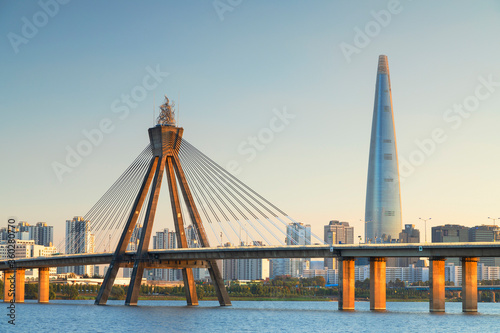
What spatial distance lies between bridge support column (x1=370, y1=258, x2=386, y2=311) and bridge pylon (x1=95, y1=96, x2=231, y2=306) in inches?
801

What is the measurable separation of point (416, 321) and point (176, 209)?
35063mm

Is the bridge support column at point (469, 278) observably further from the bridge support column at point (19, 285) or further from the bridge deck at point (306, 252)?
the bridge support column at point (19, 285)

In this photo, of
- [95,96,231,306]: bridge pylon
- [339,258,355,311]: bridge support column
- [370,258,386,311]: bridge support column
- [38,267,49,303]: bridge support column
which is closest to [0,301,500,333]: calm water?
[339,258,355,311]: bridge support column

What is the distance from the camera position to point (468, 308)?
94375mm

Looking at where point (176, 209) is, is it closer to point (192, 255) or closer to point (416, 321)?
point (192, 255)

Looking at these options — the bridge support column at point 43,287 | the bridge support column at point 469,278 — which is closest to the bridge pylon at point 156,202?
the bridge support column at point 43,287

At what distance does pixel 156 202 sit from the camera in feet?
332

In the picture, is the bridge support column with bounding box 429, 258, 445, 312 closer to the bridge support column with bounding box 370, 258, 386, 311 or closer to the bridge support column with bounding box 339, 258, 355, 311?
the bridge support column with bounding box 370, 258, 386, 311

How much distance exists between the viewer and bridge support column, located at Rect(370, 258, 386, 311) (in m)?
96.5

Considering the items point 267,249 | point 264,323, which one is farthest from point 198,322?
point 267,249

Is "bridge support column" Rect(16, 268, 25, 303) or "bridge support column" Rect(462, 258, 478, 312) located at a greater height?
"bridge support column" Rect(462, 258, 478, 312)

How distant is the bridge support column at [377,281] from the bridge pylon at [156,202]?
20348 millimetres

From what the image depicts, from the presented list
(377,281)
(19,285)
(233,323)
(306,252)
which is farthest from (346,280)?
(19,285)

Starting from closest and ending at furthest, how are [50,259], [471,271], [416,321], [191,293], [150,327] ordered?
[150,327]
[416,321]
[471,271]
[191,293]
[50,259]
